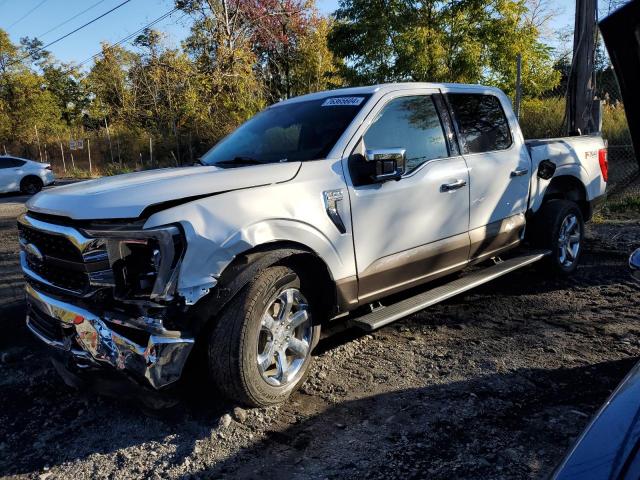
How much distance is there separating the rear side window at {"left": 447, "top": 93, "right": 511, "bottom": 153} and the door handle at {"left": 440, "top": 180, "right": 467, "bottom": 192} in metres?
0.38

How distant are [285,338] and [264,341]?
142 mm

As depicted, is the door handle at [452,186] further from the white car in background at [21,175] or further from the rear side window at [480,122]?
the white car in background at [21,175]

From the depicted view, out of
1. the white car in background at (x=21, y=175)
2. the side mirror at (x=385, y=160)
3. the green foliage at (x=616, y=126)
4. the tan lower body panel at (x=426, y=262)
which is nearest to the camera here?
the side mirror at (x=385, y=160)

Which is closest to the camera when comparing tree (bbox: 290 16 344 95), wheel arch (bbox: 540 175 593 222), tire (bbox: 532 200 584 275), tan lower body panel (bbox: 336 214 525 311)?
tan lower body panel (bbox: 336 214 525 311)

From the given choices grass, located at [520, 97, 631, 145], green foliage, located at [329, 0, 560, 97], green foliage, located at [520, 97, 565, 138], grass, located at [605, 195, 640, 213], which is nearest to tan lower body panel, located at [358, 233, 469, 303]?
grass, located at [605, 195, 640, 213]

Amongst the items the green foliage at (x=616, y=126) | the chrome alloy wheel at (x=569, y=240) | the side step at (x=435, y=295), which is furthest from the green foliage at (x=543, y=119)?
the side step at (x=435, y=295)

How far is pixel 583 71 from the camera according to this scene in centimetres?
820

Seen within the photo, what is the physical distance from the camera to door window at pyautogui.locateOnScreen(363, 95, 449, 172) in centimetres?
384

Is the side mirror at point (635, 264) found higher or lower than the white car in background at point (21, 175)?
lower

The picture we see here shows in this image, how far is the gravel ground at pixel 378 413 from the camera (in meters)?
2.66

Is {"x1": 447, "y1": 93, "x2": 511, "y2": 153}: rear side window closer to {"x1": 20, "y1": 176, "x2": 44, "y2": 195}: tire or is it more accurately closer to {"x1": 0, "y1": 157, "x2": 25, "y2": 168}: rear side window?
{"x1": 20, "y1": 176, "x2": 44, "y2": 195}: tire

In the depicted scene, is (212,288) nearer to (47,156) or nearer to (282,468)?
(282,468)

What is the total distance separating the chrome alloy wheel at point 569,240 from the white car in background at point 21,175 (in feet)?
59.6

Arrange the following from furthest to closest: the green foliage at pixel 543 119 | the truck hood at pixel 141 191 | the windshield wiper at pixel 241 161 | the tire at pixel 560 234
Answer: the green foliage at pixel 543 119, the tire at pixel 560 234, the windshield wiper at pixel 241 161, the truck hood at pixel 141 191
